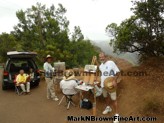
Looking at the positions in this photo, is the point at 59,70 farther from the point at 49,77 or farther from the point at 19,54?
the point at 49,77

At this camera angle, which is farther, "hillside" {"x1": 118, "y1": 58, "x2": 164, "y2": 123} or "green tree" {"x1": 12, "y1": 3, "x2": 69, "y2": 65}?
"green tree" {"x1": 12, "y1": 3, "x2": 69, "y2": 65}

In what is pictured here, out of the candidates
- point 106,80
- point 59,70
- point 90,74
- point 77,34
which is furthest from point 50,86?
point 77,34

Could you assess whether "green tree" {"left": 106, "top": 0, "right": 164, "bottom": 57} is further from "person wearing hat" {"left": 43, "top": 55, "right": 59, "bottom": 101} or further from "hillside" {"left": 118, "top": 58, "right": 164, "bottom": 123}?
"person wearing hat" {"left": 43, "top": 55, "right": 59, "bottom": 101}

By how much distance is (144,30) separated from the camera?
9891 millimetres

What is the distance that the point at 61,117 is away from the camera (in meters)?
Answer: 8.70

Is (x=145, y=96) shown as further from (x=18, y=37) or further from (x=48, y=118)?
(x=18, y=37)

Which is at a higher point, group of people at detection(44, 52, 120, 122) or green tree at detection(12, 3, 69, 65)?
green tree at detection(12, 3, 69, 65)

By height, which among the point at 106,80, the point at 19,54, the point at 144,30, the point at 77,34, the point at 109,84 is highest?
the point at 77,34

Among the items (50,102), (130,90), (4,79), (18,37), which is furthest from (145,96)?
(18,37)

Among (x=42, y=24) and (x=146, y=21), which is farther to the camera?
(x=42, y=24)

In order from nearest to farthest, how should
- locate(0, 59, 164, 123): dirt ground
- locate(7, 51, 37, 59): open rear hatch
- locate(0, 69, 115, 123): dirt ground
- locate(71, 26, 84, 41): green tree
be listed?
locate(0, 59, 164, 123): dirt ground → locate(0, 69, 115, 123): dirt ground → locate(7, 51, 37, 59): open rear hatch → locate(71, 26, 84, 41): green tree

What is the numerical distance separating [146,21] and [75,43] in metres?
28.7

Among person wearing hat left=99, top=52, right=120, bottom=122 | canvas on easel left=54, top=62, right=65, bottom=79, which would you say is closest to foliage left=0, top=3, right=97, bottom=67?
canvas on easel left=54, top=62, right=65, bottom=79

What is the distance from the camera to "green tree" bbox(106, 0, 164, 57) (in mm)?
9602
